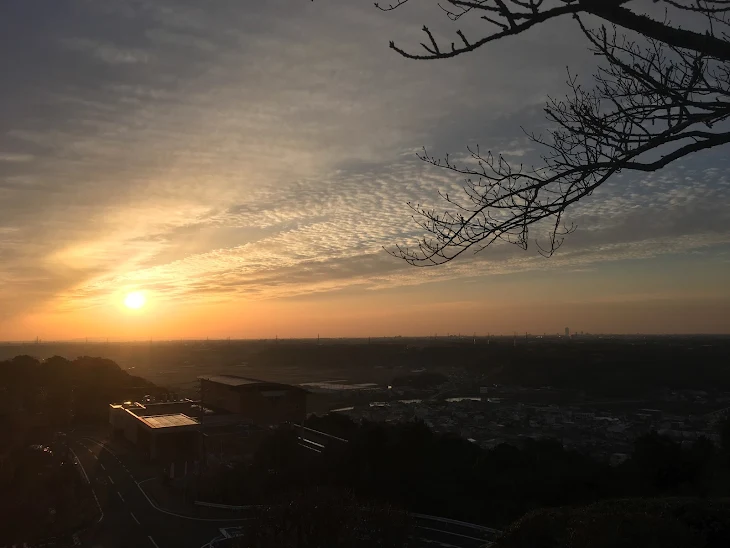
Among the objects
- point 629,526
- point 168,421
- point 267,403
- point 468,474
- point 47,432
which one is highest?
point 629,526

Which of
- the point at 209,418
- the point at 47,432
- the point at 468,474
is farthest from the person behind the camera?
the point at 47,432

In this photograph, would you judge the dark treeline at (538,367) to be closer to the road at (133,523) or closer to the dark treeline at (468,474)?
the dark treeline at (468,474)

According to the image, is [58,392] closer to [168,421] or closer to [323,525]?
[168,421]

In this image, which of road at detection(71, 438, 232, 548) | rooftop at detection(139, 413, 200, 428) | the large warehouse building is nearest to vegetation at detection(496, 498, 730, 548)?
road at detection(71, 438, 232, 548)

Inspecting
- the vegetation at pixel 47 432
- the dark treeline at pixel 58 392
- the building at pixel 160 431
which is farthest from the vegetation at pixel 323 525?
the dark treeline at pixel 58 392

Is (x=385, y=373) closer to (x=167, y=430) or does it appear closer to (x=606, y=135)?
(x=167, y=430)

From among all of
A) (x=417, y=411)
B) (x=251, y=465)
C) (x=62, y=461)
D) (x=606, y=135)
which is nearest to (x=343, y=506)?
(x=606, y=135)

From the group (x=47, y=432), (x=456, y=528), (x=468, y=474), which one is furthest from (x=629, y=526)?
(x=47, y=432)

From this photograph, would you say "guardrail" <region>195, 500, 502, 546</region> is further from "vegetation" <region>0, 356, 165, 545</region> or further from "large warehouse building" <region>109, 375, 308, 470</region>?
"large warehouse building" <region>109, 375, 308, 470</region>
